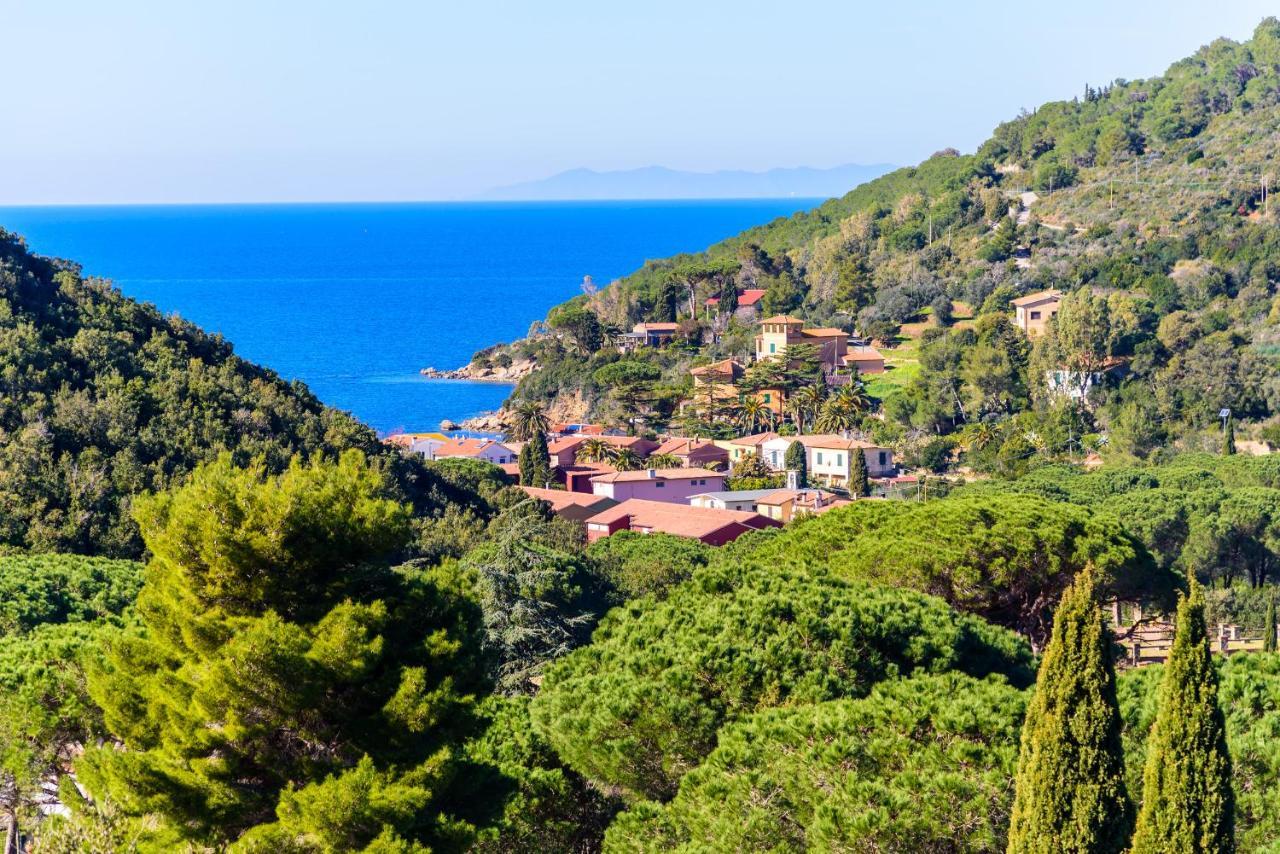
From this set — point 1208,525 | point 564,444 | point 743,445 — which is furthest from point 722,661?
point 743,445

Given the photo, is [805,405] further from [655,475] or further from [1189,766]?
[1189,766]

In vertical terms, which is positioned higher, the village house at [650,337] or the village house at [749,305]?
the village house at [749,305]

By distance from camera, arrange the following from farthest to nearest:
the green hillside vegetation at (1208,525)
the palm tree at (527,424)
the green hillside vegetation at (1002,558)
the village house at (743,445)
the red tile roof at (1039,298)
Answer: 1. the red tile roof at (1039,298)
2. the palm tree at (527,424)
3. the village house at (743,445)
4. the green hillside vegetation at (1208,525)
5. the green hillside vegetation at (1002,558)

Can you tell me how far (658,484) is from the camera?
46781 mm

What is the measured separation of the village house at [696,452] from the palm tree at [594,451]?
6.11 ft

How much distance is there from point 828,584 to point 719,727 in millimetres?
3747

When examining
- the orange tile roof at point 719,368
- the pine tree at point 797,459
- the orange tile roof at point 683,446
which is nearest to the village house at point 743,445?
the orange tile roof at point 683,446

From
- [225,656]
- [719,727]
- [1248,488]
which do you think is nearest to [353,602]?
[225,656]

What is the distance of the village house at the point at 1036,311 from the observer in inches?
2707

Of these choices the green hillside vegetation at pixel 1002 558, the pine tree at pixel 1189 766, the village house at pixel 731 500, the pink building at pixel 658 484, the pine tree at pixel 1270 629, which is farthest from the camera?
the pink building at pixel 658 484

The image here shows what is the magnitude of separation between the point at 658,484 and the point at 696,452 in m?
7.34

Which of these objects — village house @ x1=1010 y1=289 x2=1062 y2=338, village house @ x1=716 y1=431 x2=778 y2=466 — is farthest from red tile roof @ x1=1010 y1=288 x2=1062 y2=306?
village house @ x1=716 y1=431 x2=778 y2=466

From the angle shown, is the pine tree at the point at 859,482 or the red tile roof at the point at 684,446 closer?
the pine tree at the point at 859,482

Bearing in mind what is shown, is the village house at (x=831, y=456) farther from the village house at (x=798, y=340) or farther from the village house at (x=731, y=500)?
the village house at (x=798, y=340)
